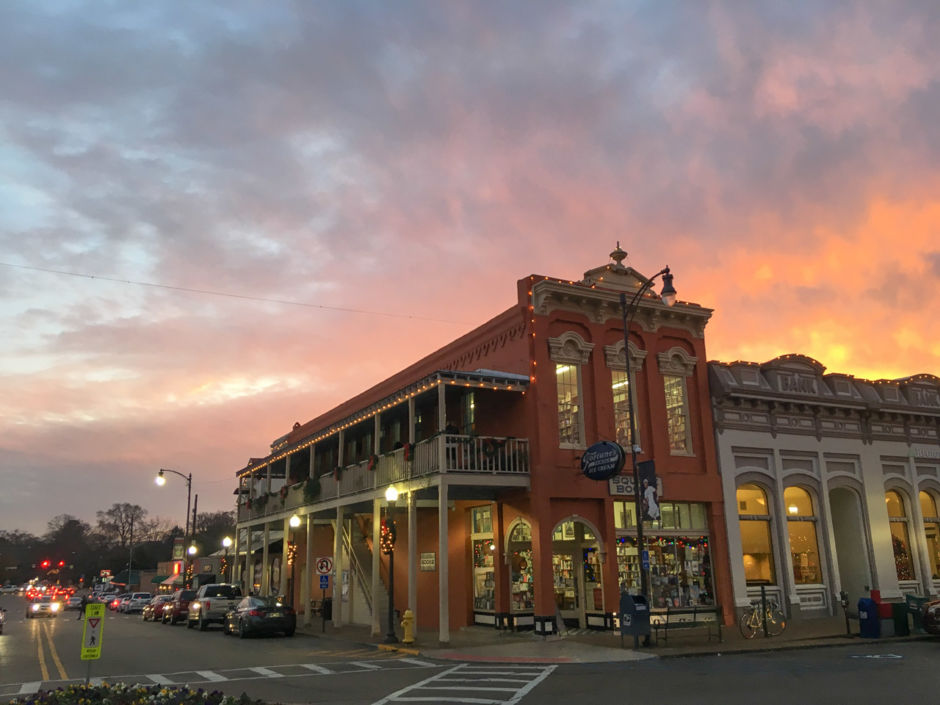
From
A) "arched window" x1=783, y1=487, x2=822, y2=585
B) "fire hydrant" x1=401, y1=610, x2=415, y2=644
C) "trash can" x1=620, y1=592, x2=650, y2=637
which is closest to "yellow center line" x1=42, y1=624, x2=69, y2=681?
"fire hydrant" x1=401, y1=610, x2=415, y2=644

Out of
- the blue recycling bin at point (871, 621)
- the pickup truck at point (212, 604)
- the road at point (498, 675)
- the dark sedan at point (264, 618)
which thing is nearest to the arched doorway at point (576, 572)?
the road at point (498, 675)

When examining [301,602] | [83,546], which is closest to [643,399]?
[301,602]

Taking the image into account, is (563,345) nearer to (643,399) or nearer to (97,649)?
(643,399)

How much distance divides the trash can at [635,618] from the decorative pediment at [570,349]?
7.56m

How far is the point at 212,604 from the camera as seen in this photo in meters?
29.6

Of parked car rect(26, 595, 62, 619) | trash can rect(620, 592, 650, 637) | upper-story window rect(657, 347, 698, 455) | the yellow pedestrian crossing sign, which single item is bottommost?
parked car rect(26, 595, 62, 619)

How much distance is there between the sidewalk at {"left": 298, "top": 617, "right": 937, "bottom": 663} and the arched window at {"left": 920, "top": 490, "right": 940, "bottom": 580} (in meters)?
7.94

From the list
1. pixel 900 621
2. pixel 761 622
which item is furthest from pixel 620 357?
pixel 900 621

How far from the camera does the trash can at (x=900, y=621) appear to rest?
20.2 meters

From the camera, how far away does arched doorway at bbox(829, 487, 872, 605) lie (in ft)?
88.9

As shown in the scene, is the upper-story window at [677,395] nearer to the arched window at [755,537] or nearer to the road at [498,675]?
the arched window at [755,537]

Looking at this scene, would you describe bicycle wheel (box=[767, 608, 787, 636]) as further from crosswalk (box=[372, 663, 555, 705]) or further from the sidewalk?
crosswalk (box=[372, 663, 555, 705])

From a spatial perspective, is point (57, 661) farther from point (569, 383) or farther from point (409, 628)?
point (569, 383)

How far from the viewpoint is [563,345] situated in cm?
2303
